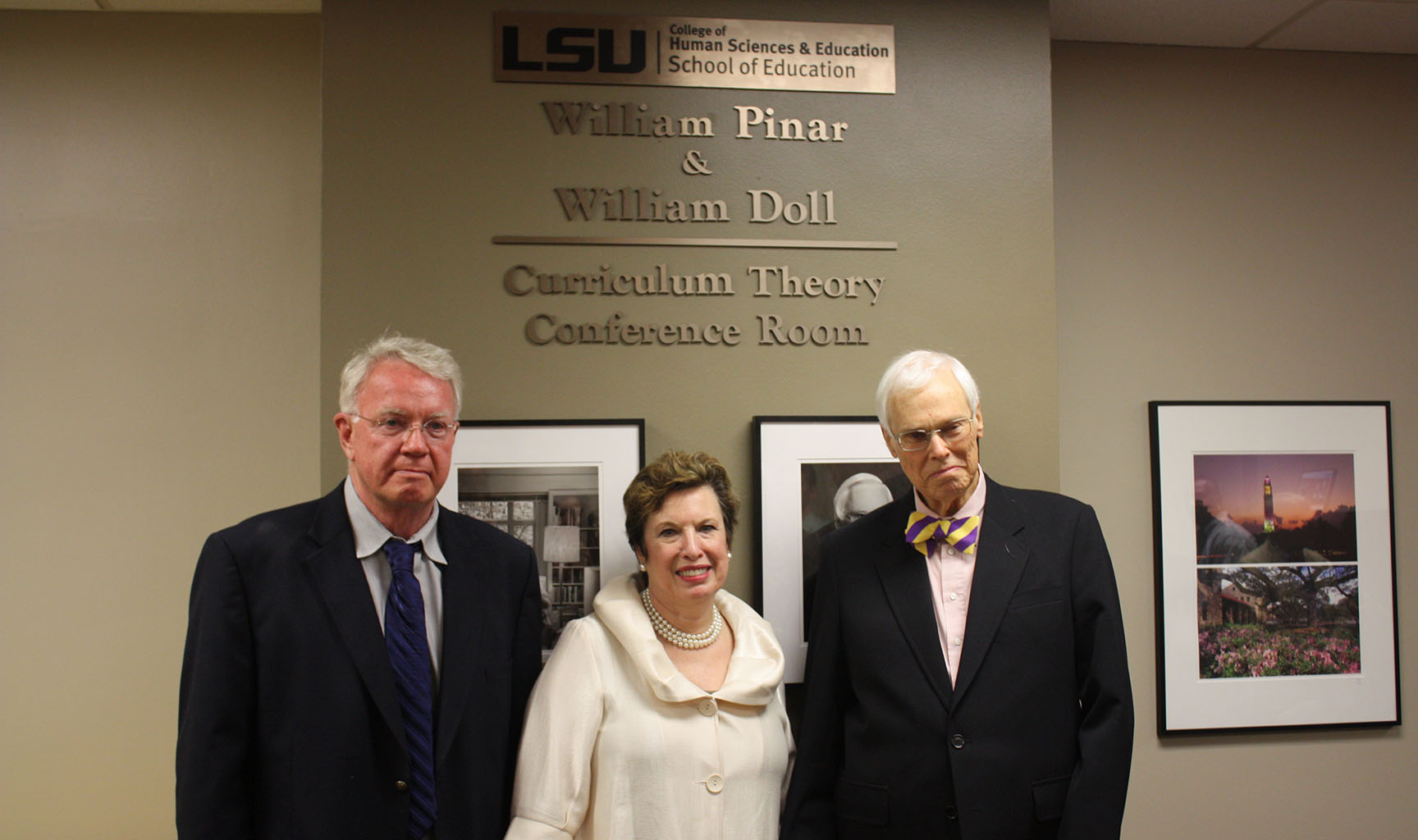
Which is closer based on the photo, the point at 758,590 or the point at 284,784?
the point at 284,784

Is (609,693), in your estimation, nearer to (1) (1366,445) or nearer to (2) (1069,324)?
(2) (1069,324)

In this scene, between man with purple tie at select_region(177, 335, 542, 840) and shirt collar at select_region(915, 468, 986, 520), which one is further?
shirt collar at select_region(915, 468, 986, 520)

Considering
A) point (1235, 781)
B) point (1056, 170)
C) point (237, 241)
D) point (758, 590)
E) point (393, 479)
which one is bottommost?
point (1235, 781)

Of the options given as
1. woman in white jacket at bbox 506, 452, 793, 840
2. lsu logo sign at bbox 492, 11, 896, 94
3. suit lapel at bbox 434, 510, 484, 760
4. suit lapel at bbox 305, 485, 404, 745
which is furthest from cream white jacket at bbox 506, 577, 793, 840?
lsu logo sign at bbox 492, 11, 896, 94

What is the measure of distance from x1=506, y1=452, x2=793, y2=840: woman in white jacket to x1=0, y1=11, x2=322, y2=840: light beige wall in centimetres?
147

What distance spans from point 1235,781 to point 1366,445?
1.33 m

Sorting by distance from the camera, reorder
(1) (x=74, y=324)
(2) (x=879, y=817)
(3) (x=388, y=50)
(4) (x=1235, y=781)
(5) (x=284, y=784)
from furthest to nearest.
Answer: (4) (x=1235, y=781)
(1) (x=74, y=324)
(3) (x=388, y=50)
(2) (x=879, y=817)
(5) (x=284, y=784)

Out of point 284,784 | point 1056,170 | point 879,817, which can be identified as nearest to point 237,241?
point 284,784

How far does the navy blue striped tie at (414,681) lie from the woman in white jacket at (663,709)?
0.78ft

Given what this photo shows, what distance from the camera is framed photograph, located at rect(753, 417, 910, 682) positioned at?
8.34 feet

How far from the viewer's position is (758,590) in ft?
8.32

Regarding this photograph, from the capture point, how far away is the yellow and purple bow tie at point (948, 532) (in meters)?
2.04

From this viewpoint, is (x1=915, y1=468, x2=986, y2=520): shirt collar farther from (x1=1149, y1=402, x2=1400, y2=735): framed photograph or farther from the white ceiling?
the white ceiling

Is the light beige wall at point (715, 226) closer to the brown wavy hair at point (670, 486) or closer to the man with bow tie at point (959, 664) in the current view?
the brown wavy hair at point (670, 486)
